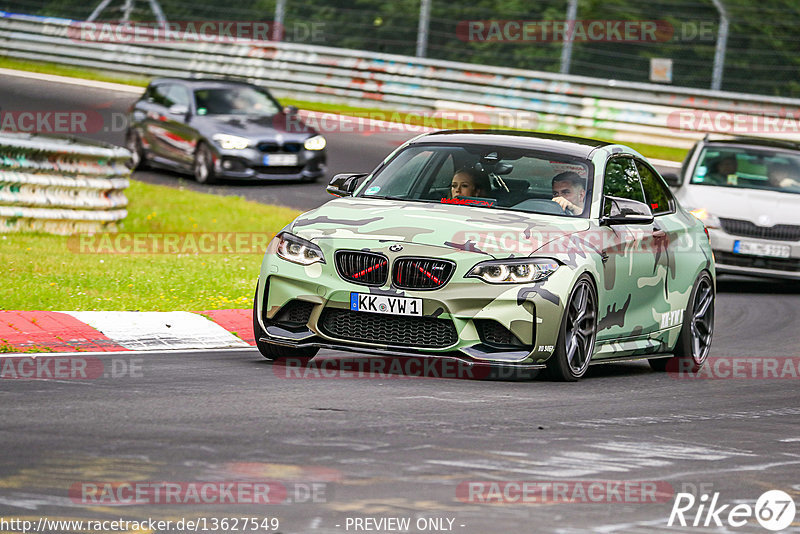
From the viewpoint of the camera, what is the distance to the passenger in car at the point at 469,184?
10242 mm

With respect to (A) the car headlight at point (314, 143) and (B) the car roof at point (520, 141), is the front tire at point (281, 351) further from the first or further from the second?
(A) the car headlight at point (314, 143)

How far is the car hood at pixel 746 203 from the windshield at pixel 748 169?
268mm

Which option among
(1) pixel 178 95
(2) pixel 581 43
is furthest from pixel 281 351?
(2) pixel 581 43

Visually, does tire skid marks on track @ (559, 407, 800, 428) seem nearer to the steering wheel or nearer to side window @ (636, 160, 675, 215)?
the steering wheel

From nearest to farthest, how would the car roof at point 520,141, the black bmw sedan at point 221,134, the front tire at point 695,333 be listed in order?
the car roof at point 520,141
the front tire at point 695,333
the black bmw sedan at point 221,134

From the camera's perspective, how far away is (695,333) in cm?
1156

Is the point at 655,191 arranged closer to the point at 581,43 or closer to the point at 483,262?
the point at 483,262

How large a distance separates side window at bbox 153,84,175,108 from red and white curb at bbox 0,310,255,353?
42.8 ft

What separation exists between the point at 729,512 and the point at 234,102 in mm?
19054

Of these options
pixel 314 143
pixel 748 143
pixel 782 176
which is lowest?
pixel 314 143

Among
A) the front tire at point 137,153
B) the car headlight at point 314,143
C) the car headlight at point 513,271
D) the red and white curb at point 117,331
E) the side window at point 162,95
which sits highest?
the car headlight at point 513,271

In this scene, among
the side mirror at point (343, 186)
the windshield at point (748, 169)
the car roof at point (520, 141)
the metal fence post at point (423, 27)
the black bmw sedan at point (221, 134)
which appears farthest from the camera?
the metal fence post at point (423, 27)

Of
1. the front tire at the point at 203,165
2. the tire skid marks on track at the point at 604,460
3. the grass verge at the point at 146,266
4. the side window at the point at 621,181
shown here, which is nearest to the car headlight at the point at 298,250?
the side window at the point at 621,181

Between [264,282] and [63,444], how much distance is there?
113 inches
